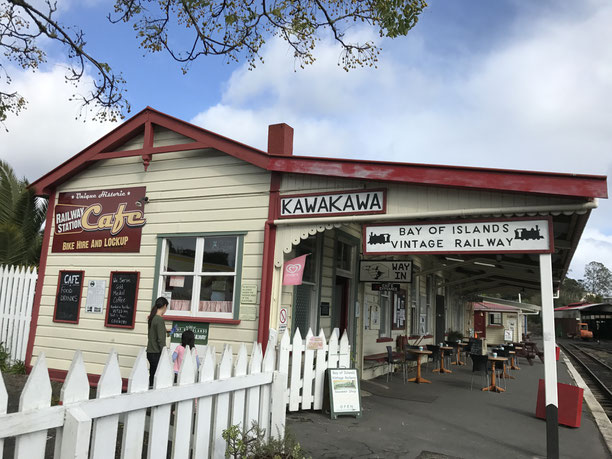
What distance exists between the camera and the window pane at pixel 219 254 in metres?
8.27

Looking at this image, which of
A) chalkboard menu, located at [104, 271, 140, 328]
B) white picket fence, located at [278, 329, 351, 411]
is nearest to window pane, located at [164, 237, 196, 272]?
chalkboard menu, located at [104, 271, 140, 328]

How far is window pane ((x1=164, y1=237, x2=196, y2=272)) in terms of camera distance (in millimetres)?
8648

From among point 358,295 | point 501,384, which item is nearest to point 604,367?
point 501,384

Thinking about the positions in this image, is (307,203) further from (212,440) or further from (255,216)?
(212,440)

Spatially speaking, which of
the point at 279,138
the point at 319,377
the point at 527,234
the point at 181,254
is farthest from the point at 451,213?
Result: the point at 181,254

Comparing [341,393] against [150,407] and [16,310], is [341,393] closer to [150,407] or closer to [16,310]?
[150,407]

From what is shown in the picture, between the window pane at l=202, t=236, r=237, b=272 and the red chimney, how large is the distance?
6.00 ft

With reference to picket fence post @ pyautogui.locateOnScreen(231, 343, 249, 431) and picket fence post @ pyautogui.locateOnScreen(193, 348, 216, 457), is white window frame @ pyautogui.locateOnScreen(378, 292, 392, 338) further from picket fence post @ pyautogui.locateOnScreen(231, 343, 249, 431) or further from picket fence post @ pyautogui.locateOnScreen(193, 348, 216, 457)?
picket fence post @ pyautogui.locateOnScreen(193, 348, 216, 457)

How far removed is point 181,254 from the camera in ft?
28.8

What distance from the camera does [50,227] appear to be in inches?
408

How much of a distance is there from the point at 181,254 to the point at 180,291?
0.67 meters

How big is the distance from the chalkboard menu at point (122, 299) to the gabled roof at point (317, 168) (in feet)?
7.63

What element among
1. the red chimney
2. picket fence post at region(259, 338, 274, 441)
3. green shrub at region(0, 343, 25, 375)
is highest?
the red chimney

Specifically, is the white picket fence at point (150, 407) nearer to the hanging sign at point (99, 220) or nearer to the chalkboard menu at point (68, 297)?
→ the hanging sign at point (99, 220)
